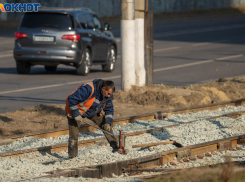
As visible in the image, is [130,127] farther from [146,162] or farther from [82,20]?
[82,20]

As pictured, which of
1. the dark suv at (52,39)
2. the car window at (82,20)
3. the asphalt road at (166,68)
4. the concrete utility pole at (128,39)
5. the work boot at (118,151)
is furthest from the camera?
the car window at (82,20)

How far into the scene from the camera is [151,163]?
6.94 meters

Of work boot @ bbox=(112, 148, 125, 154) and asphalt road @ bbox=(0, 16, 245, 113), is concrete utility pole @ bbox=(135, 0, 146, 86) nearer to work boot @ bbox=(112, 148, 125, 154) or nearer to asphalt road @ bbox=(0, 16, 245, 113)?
asphalt road @ bbox=(0, 16, 245, 113)

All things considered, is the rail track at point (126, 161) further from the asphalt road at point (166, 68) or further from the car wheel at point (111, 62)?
the car wheel at point (111, 62)

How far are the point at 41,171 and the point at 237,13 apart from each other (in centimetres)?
4278

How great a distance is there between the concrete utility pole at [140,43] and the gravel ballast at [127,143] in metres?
2.42

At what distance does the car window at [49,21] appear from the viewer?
15258 mm

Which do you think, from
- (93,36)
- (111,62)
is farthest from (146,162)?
(111,62)

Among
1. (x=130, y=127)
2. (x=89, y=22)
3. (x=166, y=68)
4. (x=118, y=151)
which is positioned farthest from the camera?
(x=166, y=68)

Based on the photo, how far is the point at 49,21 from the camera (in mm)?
15266

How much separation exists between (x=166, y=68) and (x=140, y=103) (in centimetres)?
640

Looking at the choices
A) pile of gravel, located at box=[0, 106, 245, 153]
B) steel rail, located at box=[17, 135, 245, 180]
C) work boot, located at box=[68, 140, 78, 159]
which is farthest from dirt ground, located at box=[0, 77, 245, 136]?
steel rail, located at box=[17, 135, 245, 180]

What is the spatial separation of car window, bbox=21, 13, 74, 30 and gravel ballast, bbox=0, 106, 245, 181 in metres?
6.48

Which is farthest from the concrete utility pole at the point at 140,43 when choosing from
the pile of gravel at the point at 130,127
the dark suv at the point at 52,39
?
the dark suv at the point at 52,39
